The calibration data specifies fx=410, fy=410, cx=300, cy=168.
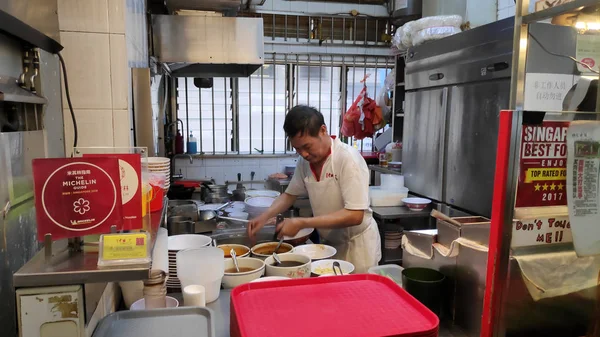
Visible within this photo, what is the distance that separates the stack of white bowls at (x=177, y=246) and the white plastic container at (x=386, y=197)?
2.10 metres

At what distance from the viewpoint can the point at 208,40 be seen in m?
3.33

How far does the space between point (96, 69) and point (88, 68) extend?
33 millimetres

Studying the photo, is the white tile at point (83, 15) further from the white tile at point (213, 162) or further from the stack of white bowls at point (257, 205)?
the white tile at point (213, 162)

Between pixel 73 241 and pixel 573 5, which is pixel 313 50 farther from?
pixel 73 241

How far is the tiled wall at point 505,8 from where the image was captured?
3.86 m

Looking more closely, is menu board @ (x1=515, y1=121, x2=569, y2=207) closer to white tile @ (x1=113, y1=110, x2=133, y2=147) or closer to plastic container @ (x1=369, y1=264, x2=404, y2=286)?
plastic container @ (x1=369, y1=264, x2=404, y2=286)

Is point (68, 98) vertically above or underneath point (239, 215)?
above

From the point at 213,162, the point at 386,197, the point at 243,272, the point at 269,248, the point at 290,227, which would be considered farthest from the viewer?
the point at 213,162

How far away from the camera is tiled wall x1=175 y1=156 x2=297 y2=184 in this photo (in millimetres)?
5039

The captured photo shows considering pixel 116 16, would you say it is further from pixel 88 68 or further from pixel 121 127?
pixel 121 127

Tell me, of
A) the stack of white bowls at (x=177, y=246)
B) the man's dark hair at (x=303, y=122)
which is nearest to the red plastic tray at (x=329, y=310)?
the stack of white bowls at (x=177, y=246)

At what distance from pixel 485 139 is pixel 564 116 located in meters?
1.94

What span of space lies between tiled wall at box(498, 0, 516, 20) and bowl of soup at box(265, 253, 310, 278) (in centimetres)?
342

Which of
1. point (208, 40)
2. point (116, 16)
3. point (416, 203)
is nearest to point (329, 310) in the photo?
point (116, 16)
